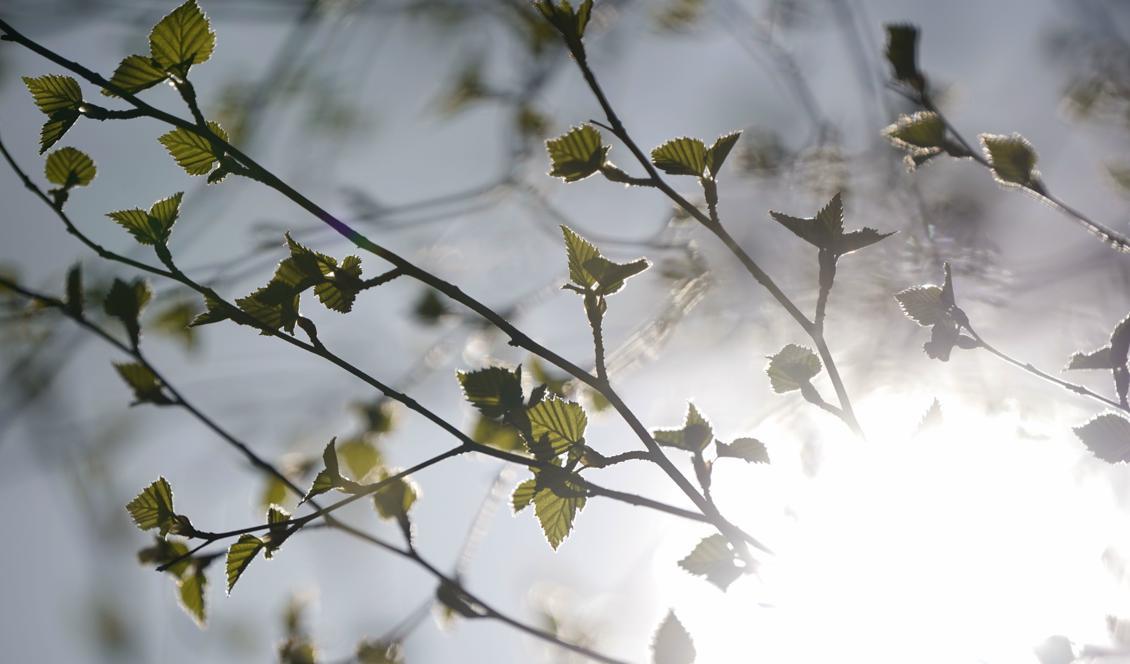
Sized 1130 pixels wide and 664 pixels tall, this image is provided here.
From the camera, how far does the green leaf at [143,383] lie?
0.86 meters

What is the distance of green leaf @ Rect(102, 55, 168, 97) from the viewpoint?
57 centimetres

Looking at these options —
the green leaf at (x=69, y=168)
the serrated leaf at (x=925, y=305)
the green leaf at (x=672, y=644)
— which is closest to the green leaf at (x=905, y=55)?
the serrated leaf at (x=925, y=305)

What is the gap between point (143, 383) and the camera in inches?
33.8

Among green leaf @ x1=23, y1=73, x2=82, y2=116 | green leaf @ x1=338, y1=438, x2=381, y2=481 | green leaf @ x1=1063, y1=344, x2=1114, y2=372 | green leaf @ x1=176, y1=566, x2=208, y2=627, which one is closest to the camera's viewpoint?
green leaf @ x1=23, y1=73, x2=82, y2=116

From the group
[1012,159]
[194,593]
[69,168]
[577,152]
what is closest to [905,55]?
[1012,159]

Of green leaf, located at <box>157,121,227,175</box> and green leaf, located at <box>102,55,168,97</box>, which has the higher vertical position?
green leaf, located at <box>102,55,168,97</box>

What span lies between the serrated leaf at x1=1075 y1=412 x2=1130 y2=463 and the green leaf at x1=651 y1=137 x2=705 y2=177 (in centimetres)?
40

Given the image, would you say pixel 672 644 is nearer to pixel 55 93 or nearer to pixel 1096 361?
pixel 1096 361

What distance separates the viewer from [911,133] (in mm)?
720

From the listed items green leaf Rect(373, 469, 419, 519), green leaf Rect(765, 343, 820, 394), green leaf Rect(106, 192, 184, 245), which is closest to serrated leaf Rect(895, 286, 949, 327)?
green leaf Rect(765, 343, 820, 394)

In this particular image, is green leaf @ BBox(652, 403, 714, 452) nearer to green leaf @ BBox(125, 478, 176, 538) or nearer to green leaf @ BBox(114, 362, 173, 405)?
green leaf @ BBox(125, 478, 176, 538)

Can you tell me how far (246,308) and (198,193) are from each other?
1.25 metres

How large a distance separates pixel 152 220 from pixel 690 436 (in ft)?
1.69

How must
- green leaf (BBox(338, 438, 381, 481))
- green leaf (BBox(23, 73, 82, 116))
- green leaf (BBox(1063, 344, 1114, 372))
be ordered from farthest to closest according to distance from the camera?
1. green leaf (BBox(338, 438, 381, 481))
2. green leaf (BBox(1063, 344, 1114, 372))
3. green leaf (BBox(23, 73, 82, 116))
